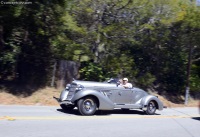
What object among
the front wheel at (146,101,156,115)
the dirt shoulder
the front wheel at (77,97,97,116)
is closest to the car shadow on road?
the front wheel at (146,101,156,115)

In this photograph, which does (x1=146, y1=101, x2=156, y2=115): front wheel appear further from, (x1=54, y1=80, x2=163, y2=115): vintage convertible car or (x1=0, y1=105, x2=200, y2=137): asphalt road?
(x1=0, y1=105, x2=200, y2=137): asphalt road

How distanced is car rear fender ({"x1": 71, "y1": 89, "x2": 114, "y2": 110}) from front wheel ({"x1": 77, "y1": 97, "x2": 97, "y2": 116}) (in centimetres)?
19

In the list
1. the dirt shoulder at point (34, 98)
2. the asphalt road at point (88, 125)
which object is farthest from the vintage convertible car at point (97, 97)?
the dirt shoulder at point (34, 98)

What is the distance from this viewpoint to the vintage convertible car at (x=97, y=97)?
1313 centimetres

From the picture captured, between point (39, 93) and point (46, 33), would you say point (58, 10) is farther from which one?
point (39, 93)

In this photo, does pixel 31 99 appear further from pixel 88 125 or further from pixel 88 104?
pixel 88 125

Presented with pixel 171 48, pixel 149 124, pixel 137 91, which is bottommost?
pixel 149 124

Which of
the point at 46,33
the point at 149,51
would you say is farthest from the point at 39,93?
the point at 149,51

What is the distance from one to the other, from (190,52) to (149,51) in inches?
104

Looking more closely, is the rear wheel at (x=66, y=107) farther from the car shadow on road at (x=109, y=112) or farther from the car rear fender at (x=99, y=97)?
the car rear fender at (x=99, y=97)

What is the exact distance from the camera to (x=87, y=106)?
43.6ft

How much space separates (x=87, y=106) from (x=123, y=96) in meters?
1.78

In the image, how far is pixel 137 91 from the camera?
1493 centimetres

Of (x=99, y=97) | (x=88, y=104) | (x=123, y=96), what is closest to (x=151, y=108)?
(x=123, y=96)
